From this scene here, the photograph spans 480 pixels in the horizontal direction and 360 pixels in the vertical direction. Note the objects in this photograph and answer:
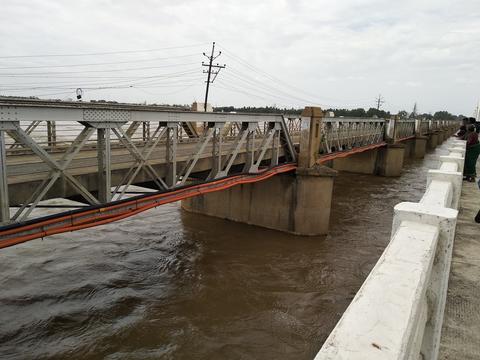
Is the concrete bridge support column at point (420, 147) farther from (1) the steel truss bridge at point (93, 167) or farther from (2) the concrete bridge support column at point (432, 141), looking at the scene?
(1) the steel truss bridge at point (93, 167)

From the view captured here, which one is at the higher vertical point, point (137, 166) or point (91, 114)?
point (91, 114)

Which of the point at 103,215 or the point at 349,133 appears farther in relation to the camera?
the point at 349,133

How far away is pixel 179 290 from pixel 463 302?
762 cm

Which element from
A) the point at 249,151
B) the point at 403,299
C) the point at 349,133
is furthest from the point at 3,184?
the point at 349,133

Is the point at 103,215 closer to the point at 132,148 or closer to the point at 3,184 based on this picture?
the point at 132,148

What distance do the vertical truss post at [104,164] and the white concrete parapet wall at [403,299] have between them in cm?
520

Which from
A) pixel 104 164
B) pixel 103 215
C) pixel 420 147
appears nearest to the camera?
pixel 103 215

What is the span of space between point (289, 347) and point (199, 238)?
667cm

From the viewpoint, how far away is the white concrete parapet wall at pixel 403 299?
160 centimetres

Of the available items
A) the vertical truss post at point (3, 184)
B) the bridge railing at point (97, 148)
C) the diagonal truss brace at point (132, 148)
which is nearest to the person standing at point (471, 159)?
the bridge railing at point (97, 148)

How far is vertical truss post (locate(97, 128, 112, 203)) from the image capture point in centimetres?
662

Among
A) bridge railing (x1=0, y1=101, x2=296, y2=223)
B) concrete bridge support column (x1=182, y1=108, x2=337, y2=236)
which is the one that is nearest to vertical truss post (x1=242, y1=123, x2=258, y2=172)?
bridge railing (x1=0, y1=101, x2=296, y2=223)

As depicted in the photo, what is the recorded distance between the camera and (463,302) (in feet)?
11.0

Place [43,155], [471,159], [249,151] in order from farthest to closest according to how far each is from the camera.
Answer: [249,151] < [471,159] < [43,155]
